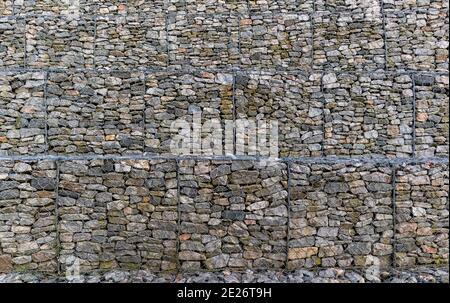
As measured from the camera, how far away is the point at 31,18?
745cm

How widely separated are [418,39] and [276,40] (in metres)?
3.50

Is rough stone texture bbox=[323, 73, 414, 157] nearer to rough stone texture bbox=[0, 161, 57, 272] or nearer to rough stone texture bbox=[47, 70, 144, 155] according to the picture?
rough stone texture bbox=[47, 70, 144, 155]

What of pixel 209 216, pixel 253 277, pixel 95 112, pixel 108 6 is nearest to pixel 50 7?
pixel 108 6

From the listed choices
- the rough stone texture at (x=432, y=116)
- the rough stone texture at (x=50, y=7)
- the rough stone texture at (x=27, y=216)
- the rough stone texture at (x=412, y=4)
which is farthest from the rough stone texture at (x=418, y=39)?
the rough stone texture at (x=50, y=7)

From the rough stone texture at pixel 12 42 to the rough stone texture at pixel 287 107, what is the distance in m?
5.65

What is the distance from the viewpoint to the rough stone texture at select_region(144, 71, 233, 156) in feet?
18.4

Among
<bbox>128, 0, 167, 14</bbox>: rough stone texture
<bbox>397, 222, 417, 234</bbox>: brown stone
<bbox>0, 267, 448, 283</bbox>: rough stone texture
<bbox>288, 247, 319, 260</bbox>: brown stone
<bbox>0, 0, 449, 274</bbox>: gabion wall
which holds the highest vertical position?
<bbox>128, 0, 167, 14</bbox>: rough stone texture

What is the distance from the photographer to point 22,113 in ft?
18.4

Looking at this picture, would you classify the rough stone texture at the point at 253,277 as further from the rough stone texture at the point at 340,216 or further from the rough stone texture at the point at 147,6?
the rough stone texture at the point at 147,6

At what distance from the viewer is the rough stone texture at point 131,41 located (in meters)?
7.26

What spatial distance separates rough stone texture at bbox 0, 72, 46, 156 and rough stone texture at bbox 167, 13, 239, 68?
3.10m

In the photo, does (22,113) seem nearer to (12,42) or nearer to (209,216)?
(12,42)

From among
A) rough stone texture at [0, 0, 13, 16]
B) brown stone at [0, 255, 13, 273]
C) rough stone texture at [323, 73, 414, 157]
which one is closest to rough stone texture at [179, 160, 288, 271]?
rough stone texture at [323, 73, 414, 157]
